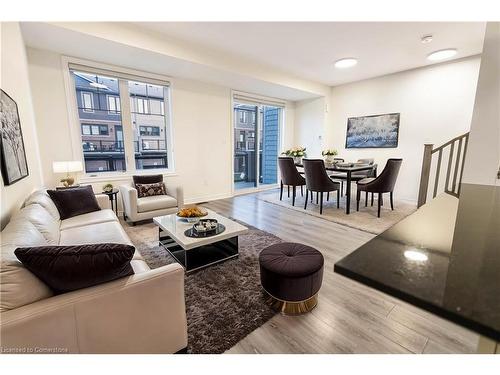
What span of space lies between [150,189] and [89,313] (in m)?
3.02

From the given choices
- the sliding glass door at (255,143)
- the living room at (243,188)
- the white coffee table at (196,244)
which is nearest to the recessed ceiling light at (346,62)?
the living room at (243,188)

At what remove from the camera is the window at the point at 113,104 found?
3959 mm

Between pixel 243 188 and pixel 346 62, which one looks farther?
pixel 243 188

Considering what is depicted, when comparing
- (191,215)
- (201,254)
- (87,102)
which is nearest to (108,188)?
(87,102)

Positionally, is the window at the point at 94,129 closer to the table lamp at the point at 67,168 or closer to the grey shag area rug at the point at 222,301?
the table lamp at the point at 67,168

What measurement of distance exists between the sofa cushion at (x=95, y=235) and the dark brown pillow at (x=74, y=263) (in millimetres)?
956

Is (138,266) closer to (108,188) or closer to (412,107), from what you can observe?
(108,188)

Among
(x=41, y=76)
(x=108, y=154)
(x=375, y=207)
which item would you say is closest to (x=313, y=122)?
(x=375, y=207)

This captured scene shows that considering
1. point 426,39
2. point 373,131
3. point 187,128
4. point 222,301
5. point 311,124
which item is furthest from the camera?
point 311,124

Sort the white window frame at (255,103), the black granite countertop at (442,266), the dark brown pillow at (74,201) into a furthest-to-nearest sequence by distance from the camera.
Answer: the white window frame at (255,103) → the dark brown pillow at (74,201) → the black granite countertop at (442,266)

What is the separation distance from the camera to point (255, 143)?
6.28 metres

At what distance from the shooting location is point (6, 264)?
956 mm
